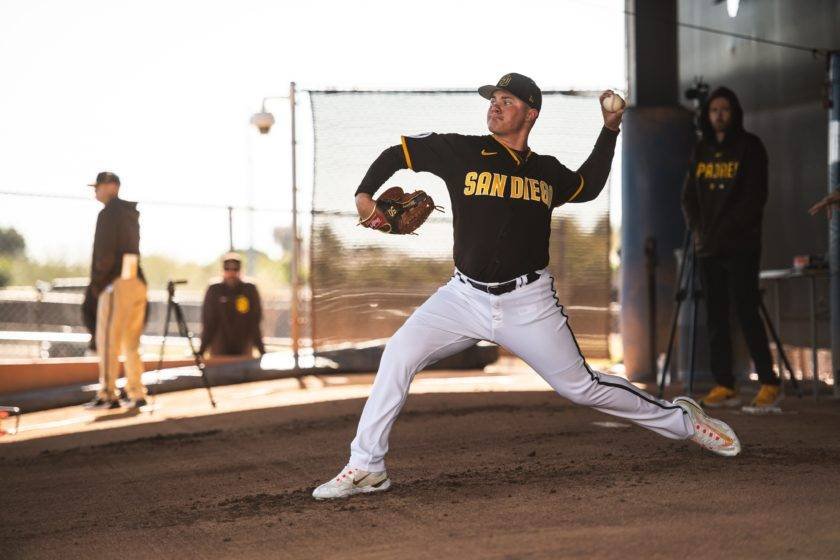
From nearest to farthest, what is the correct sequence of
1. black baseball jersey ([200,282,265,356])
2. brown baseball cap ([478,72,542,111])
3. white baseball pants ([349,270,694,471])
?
white baseball pants ([349,270,694,471])
brown baseball cap ([478,72,542,111])
black baseball jersey ([200,282,265,356])

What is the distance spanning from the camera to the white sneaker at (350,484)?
535 cm

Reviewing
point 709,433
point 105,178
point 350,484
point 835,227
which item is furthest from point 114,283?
point 835,227

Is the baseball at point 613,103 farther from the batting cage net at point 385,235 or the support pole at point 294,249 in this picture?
the support pole at point 294,249

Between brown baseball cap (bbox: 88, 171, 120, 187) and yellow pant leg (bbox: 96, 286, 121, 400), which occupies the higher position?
A: brown baseball cap (bbox: 88, 171, 120, 187)

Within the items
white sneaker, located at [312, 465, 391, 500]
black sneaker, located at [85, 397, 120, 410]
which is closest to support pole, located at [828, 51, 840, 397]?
white sneaker, located at [312, 465, 391, 500]

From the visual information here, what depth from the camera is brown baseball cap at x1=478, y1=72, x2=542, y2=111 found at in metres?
5.59

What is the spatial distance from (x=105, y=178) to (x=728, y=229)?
604cm

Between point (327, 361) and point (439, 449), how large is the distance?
6.47 metres

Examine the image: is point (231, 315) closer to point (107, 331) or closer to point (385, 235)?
point (385, 235)

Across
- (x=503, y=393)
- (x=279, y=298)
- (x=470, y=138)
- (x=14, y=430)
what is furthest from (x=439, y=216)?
(x=279, y=298)

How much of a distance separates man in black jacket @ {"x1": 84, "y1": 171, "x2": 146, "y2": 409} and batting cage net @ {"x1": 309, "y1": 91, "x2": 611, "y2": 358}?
2900 millimetres

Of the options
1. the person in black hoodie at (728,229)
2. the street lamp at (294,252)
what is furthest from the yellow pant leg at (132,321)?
the person in black hoodie at (728,229)

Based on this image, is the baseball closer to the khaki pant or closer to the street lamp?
the khaki pant

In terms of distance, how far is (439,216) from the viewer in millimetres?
13531
